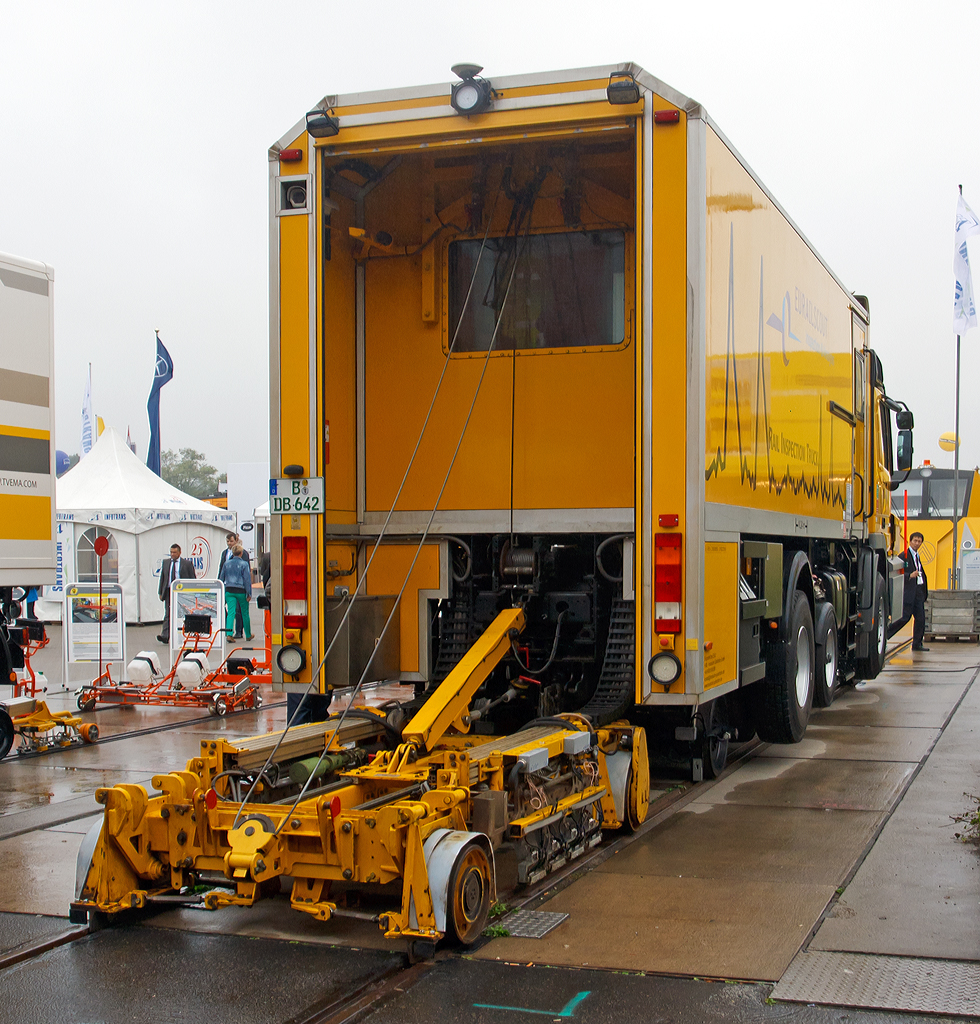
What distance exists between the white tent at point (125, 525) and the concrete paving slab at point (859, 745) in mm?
14485

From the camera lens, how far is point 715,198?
6461 mm

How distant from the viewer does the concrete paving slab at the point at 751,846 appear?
19.0 ft

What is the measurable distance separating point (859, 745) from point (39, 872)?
617cm

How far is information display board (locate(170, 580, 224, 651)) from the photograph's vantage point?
45.2ft

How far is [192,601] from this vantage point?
14.0 metres

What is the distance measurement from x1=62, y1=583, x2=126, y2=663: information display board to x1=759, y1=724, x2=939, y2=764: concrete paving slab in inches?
293

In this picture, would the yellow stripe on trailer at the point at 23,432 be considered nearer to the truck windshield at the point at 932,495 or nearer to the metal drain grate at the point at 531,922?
the metal drain grate at the point at 531,922

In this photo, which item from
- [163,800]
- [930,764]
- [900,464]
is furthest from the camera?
[900,464]

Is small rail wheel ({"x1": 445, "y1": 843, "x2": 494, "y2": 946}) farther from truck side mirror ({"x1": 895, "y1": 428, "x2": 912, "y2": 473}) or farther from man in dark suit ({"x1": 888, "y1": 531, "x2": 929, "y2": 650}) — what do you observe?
man in dark suit ({"x1": 888, "y1": 531, "x2": 929, "y2": 650})

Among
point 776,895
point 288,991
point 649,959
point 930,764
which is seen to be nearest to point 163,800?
point 288,991

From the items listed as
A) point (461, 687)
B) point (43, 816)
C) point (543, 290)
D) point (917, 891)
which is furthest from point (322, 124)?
point (917, 891)

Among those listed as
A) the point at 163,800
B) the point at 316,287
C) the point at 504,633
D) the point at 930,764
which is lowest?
the point at 930,764

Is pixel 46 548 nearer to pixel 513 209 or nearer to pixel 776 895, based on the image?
pixel 513 209

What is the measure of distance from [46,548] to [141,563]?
13.0 metres
